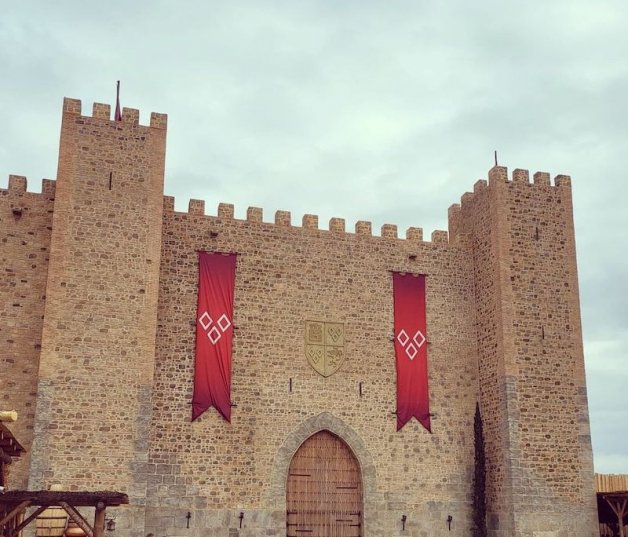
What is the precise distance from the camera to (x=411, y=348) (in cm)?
2048

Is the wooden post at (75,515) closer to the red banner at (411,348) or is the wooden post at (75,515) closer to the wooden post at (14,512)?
the wooden post at (14,512)

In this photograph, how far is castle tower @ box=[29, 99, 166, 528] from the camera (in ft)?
54.4

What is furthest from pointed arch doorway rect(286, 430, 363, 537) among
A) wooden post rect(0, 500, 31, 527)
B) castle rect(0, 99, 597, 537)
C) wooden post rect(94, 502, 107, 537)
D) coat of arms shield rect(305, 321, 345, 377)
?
wooden post rect(0, 500, 31, 527)

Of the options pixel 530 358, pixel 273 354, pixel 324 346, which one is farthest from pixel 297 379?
pixel 530 358

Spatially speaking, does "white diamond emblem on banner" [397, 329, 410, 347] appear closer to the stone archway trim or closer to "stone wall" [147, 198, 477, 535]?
"stone wall" [147, 198, 477, 535]

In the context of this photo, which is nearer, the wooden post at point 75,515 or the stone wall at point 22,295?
the wooden post at point 75,515

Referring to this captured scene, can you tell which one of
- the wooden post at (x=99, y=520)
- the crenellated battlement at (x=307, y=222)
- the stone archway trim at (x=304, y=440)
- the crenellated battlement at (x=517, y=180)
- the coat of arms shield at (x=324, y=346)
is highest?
the crenellated battlement at (x=517, y=180)

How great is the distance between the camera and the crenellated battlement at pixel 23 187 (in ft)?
60.2

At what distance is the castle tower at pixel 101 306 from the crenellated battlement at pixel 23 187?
0.90 m

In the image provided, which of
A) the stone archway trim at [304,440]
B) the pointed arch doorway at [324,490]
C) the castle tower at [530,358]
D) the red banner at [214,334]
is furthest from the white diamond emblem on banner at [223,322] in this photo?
the castle tower at [530,358]

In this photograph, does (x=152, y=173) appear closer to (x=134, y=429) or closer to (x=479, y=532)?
(x=134, y=429)

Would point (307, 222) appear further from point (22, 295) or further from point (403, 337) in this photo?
point (22, 295)

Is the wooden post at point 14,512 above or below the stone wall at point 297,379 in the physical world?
below

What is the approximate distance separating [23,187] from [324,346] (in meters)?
7.80
